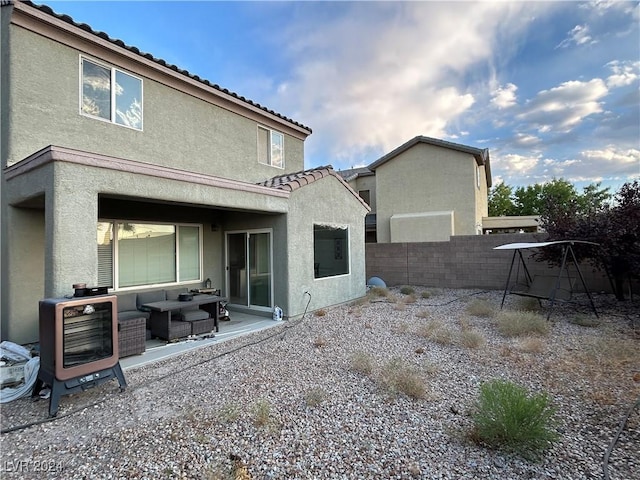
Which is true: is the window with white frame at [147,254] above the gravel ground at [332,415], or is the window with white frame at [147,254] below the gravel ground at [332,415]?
above

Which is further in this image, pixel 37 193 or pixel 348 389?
pixel 37 193

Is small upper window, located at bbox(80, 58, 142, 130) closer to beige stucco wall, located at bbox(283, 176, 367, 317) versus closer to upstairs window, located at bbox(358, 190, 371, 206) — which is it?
beige stucco wall, located at bbox(283, 176, 367, 317)

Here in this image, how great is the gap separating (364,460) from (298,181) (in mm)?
7434

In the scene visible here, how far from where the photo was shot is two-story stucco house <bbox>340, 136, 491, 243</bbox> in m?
21.0

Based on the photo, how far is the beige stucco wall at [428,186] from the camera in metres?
21.0

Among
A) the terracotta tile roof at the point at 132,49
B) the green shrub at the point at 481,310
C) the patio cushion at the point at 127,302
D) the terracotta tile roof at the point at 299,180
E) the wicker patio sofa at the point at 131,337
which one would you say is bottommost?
the green shrub at the point at 481,310

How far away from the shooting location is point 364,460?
10.6ft

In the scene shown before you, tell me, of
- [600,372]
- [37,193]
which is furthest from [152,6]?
[600,372]

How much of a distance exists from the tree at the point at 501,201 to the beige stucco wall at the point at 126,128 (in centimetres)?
3872

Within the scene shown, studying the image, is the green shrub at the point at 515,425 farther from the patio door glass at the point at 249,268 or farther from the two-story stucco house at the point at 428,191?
the two-story stucco house at the point at 428,191

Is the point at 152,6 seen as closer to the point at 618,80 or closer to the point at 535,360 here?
the point at 535,360

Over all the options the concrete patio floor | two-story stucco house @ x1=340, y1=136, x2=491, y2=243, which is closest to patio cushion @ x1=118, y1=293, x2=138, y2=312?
the concrete patio floor

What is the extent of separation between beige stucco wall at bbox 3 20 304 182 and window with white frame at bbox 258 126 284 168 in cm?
28

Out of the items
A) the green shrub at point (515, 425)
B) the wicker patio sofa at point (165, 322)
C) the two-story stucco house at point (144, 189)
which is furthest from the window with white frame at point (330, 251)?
the green shrub at point (515, 425)
